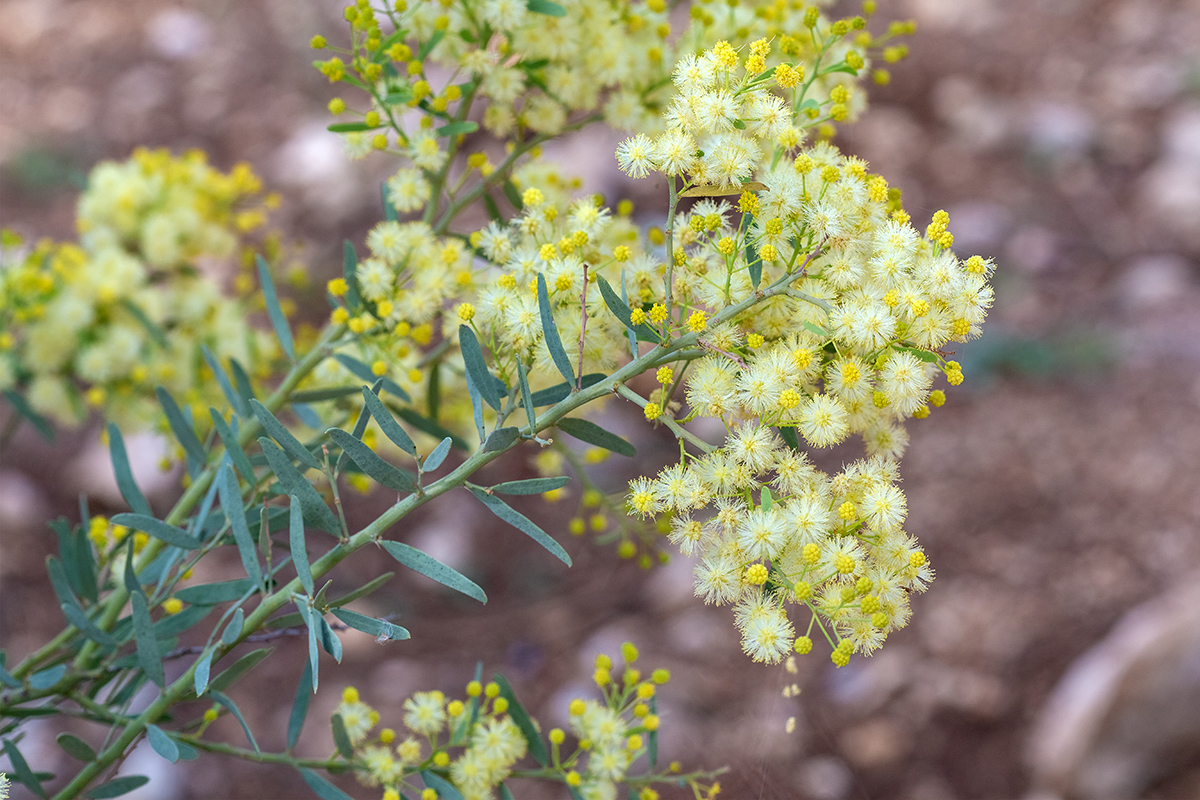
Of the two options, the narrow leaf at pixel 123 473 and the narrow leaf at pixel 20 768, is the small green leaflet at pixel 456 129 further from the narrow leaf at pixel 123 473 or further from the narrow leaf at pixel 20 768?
the narrow leaf at pixel 20 768

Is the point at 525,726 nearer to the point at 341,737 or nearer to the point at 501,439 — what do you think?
the point at 341,737

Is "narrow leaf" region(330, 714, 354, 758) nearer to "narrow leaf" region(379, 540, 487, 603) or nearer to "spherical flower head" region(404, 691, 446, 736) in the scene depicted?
"spherical flower head" region(404, 691, 446, 736)

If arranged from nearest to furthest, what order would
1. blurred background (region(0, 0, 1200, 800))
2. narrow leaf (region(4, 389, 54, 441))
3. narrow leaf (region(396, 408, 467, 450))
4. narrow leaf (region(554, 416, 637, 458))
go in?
narrow leaf (region(554, 416, 637, 458)) → narrow leaf (region(396, 408, 467, 450)) → narrow leaf (region(4, 389, 54, 441)) → blurred background (region(0, 0, 1200, 800))

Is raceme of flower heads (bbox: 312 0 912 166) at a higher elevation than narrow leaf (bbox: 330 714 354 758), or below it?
higher

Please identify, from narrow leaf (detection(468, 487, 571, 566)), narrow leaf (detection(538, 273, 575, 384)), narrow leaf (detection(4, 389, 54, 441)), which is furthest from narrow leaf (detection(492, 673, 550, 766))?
narrow leaf (detection(4, 389, 54, 441))

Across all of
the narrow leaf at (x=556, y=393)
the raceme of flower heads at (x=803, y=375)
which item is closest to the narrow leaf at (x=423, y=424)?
the narrow leaf at (x=556, y=393)

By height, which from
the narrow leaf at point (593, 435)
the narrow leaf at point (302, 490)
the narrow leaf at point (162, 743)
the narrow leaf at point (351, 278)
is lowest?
the narrow leaf at point (162, 743)

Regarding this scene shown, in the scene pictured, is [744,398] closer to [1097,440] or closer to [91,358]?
[91,358]
